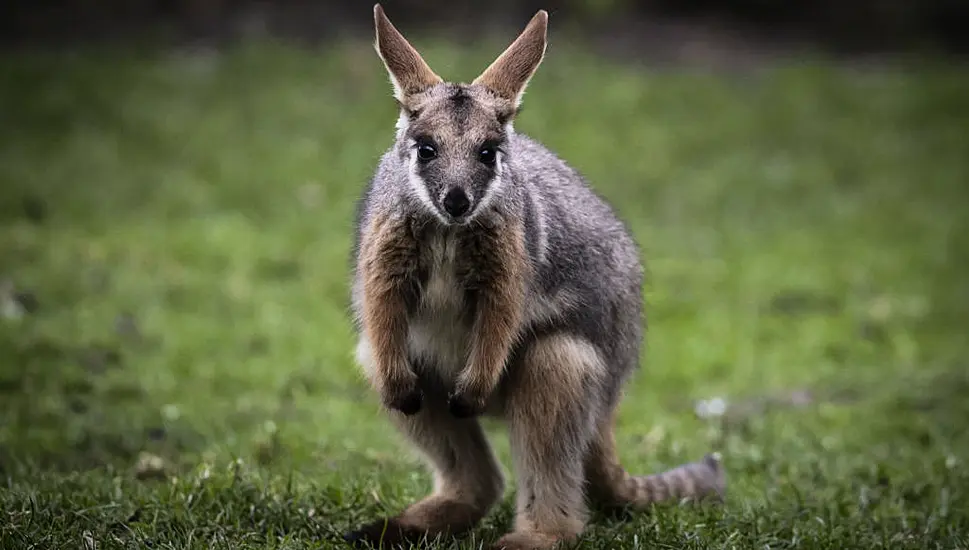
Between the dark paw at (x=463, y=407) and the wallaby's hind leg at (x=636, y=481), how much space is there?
0.81m

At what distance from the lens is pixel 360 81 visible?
17953 millimetres

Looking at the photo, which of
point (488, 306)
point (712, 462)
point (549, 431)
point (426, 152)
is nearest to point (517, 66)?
point (426, 152)

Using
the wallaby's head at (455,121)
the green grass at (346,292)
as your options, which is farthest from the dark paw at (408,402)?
the wallaby's head at (455,121)

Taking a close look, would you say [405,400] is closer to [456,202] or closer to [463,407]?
[463,407]

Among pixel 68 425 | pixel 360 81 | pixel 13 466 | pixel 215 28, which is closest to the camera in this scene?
pixel 13 466

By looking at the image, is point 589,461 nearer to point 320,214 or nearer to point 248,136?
point 320,214

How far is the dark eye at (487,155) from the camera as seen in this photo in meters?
4.78

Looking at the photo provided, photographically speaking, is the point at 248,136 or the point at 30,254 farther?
the point at 248,136

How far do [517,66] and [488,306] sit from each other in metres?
0.96

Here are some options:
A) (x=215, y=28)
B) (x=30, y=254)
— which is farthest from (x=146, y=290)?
(x=215, y=28)

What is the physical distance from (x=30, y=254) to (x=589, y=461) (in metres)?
8.25

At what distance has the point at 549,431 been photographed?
519 centimetres

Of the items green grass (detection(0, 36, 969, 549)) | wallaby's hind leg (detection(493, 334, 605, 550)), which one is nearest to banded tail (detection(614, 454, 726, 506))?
green grass (detection(0, 36, 969, 549))

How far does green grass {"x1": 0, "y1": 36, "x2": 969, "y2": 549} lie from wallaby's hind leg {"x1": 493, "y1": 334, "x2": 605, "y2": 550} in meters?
0.22
